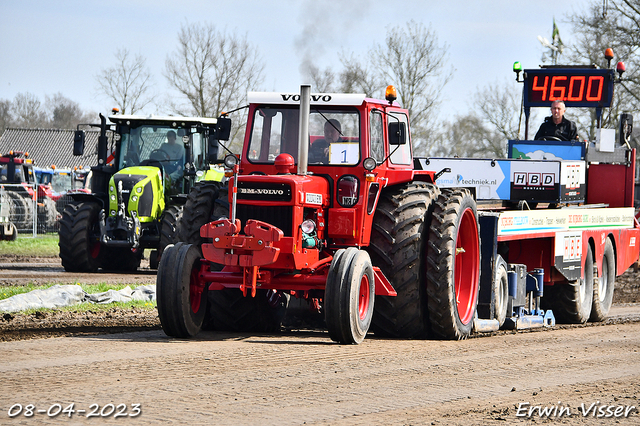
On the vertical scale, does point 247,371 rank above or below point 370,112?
below

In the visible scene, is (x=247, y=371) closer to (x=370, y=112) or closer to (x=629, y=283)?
(x=370, y=112)

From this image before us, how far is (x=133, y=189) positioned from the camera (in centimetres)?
1695

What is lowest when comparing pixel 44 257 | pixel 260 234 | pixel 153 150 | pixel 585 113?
pixel 44 257

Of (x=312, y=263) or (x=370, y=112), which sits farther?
(x=370, y=112)

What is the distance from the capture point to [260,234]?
8.21 m

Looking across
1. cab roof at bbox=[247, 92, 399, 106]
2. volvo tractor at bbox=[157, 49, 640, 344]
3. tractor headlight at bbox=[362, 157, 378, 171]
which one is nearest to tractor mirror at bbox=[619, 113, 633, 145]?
volvo tractor at bbox=[157, 49, 640, 344]

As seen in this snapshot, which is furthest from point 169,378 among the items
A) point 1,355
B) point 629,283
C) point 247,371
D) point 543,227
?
point 629,283

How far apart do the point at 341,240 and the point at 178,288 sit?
1.75 meters

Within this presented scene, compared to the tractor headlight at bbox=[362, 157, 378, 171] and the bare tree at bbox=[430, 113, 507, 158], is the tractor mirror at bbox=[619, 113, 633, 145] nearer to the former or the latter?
the tractor headlight at bbox=[362, 157, 378, 171]

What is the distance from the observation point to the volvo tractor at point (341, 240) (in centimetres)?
835

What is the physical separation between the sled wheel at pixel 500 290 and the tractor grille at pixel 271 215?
304 cm

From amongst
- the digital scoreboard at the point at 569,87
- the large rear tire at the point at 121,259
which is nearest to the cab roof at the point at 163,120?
the large rear tire at the point at 121,259

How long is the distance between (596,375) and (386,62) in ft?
94.6

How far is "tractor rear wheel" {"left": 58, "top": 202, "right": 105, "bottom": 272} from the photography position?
674 inches
